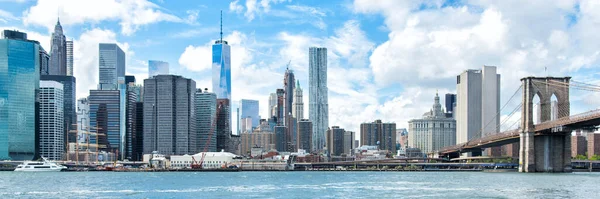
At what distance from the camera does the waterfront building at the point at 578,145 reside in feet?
591

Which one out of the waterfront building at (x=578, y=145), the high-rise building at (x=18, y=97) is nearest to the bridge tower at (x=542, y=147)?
the waterfront building at (x=578, y=145)

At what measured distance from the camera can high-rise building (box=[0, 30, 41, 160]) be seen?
17550 cm

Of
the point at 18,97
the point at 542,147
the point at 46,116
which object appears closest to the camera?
the point at 542,147

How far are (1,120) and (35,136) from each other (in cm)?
1551

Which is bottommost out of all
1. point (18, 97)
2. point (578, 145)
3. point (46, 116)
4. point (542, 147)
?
point (578, 145)

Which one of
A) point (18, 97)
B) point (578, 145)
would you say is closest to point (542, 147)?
point (578, 145)

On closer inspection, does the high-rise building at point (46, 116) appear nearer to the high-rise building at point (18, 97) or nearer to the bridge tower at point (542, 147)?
the high-rise building at point (18, 97)

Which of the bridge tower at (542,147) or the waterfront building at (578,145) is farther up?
the bridge tower at (542,147)

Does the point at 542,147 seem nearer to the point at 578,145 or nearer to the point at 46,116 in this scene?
the point at 578,145

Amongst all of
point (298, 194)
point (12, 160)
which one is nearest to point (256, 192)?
point (298, 194)

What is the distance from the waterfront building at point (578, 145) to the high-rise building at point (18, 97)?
142 m

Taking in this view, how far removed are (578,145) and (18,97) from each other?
148 metres

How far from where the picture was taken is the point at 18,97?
18012 centimetres

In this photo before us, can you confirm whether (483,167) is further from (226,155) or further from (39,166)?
(39,166)
